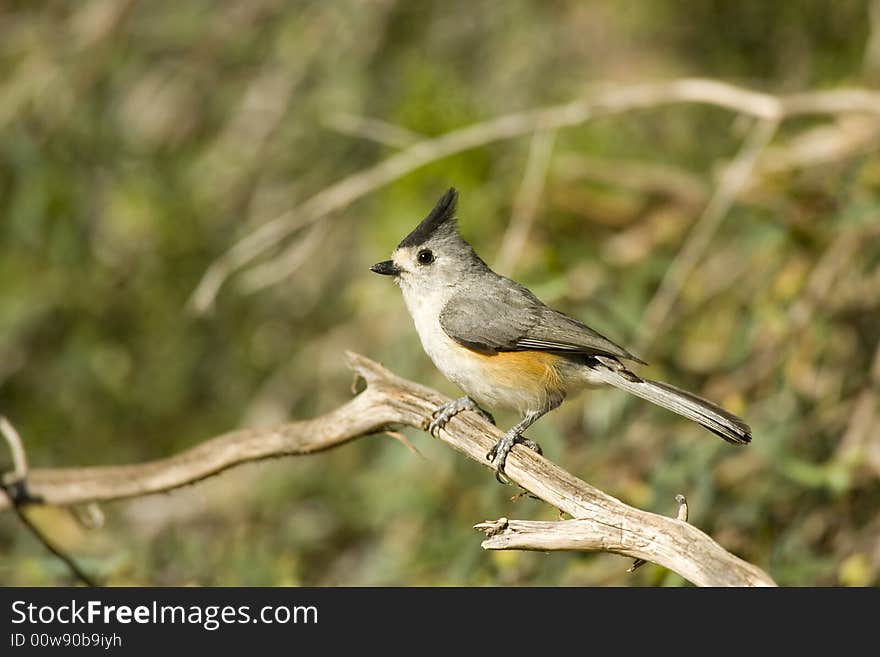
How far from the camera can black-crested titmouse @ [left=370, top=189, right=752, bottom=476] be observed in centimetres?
273

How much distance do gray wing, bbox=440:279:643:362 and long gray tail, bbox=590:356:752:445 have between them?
103mm

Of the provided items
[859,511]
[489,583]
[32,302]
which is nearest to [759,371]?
[859,511]

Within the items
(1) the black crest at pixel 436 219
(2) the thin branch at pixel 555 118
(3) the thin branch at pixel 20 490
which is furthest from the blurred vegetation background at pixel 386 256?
(1) the black crest at pixel 436 219

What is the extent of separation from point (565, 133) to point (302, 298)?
198 centimetres

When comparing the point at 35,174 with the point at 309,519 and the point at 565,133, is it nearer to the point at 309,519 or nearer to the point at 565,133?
the point at 309,519

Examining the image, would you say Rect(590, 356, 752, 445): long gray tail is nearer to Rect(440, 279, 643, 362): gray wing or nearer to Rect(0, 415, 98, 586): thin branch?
Rect(440, 279, 643, 362): gray wing

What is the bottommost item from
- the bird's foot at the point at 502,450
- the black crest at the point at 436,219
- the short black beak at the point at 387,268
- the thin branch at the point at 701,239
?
the bird's foot at the point at 502,450

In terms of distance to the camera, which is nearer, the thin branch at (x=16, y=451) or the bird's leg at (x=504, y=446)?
the bird's leg at (x=504, y=446)

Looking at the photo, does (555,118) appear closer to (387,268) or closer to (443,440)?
(387,268)

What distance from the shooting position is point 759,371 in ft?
13.2

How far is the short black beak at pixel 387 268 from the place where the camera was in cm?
289

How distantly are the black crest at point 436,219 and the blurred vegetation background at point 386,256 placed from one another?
0.80 meters

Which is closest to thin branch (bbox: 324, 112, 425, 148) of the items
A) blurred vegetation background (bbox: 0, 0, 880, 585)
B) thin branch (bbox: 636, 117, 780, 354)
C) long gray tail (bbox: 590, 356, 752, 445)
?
blurred vegetation background (bbox: 0, 0, 880, 585)

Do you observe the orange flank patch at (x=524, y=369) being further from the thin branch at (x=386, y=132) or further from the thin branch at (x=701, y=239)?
the thin branch at (x=386, y=132)
